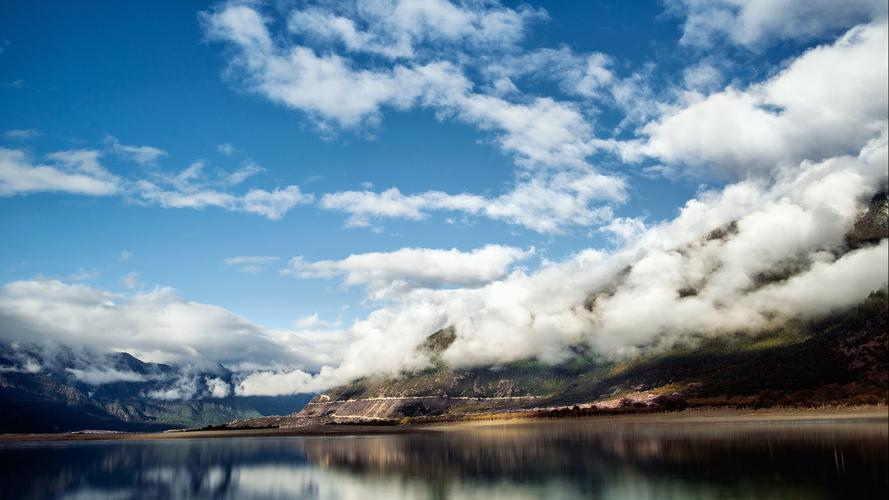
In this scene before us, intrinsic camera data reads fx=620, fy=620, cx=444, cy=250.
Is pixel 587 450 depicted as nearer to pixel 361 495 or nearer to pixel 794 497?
pixel 361 495

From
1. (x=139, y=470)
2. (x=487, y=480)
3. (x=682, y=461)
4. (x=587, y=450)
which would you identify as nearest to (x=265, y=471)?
(x=139, y=470)

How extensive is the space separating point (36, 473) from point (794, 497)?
12703cm

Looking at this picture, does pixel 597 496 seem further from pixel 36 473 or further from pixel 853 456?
pixel 36 473

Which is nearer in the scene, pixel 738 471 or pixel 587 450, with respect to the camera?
pixel 738 471

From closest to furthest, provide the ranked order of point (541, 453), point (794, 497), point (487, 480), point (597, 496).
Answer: point (794, 497) < point (597, 496) < point (487, 480) < point (541, 453)

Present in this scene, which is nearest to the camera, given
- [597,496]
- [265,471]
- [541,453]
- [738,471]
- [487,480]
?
[597,496]

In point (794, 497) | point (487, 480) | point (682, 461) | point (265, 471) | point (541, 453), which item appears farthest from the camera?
point (541, 453)

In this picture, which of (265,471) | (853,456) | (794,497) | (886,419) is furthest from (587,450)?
(886,419)

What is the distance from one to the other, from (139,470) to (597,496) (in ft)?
328

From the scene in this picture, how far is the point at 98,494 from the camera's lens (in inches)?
3211

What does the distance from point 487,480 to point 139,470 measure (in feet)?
266

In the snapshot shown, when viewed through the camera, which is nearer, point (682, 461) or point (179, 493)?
point (179, 493)

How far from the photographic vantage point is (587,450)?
4897 inches

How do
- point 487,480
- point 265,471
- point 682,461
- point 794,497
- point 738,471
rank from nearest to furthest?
point 794,497
point 738,471
point 487,480
point 682,461
point 265,471
